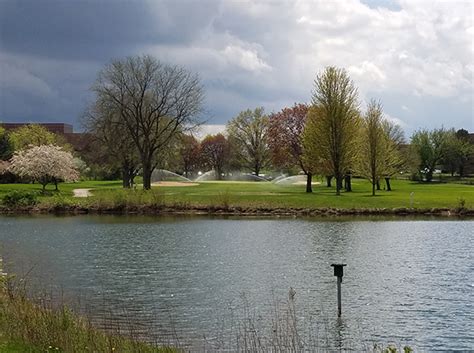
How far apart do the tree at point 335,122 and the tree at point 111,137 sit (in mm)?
22582

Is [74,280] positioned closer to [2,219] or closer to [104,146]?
[2,219]

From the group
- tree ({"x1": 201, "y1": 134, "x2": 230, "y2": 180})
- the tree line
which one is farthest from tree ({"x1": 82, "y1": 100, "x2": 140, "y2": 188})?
tree ({"x1": 201, "y1": 134, "x2": 230, "y2": 180})

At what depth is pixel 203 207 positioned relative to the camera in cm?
5259

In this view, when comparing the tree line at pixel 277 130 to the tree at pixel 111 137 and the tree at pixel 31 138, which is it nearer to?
the tree at pixel 111 137

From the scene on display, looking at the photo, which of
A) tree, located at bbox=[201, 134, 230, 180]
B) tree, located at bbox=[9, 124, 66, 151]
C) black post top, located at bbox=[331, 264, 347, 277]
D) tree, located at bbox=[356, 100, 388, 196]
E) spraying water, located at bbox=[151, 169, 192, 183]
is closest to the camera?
black post top, located at bbox=[331, 264, 347, 277]

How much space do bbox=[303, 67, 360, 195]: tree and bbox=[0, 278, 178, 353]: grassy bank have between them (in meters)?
52.3

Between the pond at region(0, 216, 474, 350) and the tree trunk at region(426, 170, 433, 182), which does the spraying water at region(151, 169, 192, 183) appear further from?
the pond at region(0, 216, 474, 350)

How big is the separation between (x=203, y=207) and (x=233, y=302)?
1358 inches

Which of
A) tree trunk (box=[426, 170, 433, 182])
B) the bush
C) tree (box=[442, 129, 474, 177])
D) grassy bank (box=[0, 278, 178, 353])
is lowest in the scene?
grassy bank (box=[0, 278, 178, 353])

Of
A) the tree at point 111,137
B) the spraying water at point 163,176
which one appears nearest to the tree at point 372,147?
the tree at point 111,137

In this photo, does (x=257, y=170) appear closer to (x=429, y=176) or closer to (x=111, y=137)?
(x=429, y=176)

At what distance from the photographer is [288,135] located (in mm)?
79750

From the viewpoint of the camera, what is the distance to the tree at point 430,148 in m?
116

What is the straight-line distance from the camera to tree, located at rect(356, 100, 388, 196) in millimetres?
68562
